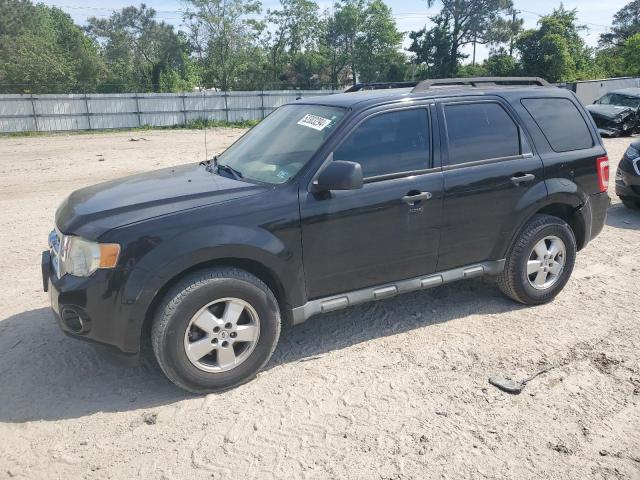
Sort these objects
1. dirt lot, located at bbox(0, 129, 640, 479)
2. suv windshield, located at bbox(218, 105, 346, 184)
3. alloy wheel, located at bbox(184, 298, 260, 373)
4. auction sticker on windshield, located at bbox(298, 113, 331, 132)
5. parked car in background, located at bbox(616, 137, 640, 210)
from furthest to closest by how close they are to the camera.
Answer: parked car in background, located at bbox(616, 137, 640, 210) → auction sticker on windshield, located at bbox(298, 113, 331, 132) → suv windshield, located at bbox(218, 105, 346, 184) → alloy wheel, located at bbox(184, 298, 260, 373) → dirt lot, located at bbox(0, 129, 640, 479)

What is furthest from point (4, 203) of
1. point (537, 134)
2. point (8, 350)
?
point (537, 134)

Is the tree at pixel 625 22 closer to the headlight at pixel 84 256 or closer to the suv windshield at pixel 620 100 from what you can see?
the suv windshield at pixel 620 100

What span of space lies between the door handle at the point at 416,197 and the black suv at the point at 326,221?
0.01m

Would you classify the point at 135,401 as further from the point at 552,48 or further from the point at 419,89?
the point at 552,48

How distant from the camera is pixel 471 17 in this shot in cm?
5994

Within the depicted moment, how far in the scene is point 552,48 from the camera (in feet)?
143

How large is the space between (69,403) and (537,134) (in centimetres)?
415

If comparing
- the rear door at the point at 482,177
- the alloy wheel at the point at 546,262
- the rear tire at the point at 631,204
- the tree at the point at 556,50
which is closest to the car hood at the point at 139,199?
the rear door at the point at 482,177

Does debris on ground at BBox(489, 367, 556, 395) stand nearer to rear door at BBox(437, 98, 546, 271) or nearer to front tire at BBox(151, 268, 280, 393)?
rear door at BBox(437, 98, 546, 271)

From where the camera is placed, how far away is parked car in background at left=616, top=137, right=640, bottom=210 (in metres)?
8.14

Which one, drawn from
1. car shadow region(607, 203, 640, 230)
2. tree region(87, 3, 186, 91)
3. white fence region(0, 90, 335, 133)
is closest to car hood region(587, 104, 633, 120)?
white fence region(0, 90, 335, 133)

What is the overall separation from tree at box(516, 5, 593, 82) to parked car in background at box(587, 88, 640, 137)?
25436 mm

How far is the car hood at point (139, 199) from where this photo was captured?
11.0 ft

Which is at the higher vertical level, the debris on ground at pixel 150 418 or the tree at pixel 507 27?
the tree at pixel 507 27
